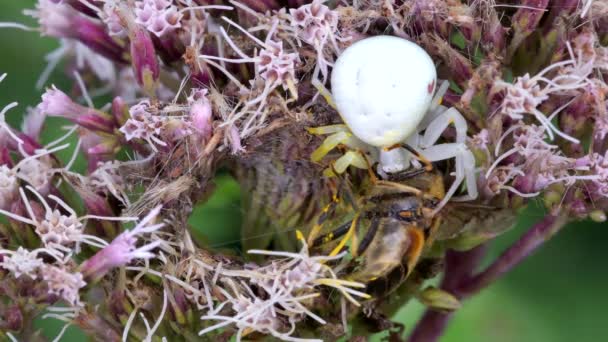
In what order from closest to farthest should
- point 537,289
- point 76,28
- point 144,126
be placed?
point 144,126 → point 76,28 → point 537,289

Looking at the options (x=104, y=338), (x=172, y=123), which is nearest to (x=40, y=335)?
(x=104, y=338)

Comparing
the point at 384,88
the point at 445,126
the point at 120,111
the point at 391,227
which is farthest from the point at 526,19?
the point at 120,111

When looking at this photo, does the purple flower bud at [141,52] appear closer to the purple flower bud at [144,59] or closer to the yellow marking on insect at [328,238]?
the purple flower bud at [144,59]

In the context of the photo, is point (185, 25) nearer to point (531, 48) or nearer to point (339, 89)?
point (339, 89)

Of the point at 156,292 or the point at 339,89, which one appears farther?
the point at 156,292

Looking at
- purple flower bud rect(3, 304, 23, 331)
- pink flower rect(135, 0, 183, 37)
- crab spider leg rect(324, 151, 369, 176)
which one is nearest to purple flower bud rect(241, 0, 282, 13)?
pink flower rect(135, 0, 183, 37)

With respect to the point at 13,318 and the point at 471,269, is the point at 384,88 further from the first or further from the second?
the point at 13,318

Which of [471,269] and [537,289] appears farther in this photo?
[537,289]
